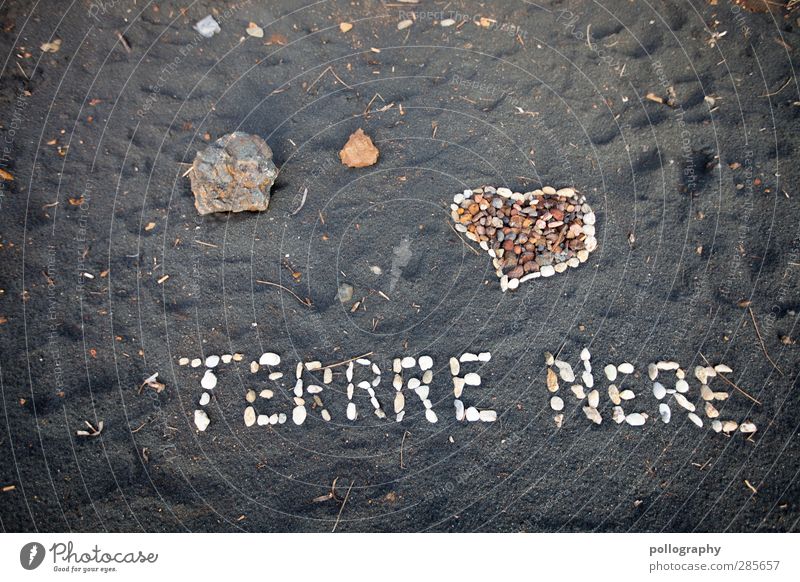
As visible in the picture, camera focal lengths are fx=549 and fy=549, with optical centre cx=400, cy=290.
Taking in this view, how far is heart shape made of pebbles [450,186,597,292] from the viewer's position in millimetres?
3225

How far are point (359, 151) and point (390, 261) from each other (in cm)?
72

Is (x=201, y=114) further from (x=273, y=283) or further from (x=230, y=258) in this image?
(x=273, y=283)


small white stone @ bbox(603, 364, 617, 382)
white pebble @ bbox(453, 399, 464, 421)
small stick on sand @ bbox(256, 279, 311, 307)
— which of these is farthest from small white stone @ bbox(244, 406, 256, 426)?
small white stone @ bbox(603, 364, 617, 382)

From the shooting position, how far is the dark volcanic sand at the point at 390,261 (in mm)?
2797

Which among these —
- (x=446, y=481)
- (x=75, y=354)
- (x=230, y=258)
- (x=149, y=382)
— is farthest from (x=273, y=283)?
(x=446, y=481)

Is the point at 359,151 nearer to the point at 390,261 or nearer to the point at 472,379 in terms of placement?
the point at 390,261

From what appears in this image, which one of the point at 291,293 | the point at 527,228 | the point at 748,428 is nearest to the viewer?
the point at 748,428

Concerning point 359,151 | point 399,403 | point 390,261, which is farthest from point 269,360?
point 359,151

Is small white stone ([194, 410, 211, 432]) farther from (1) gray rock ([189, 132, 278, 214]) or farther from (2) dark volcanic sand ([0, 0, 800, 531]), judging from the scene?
(1) gray rock ([189, 132, 278, 214])

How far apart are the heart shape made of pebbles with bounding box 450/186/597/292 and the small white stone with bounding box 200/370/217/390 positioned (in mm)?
1653

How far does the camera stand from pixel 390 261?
10.7 ft

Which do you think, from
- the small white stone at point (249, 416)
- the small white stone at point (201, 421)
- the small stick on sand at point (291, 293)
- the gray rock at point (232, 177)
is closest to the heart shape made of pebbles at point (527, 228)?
the small stick on sand at point (291, 293)

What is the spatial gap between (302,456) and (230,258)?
1.24 m

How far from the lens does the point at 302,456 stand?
287 cm
